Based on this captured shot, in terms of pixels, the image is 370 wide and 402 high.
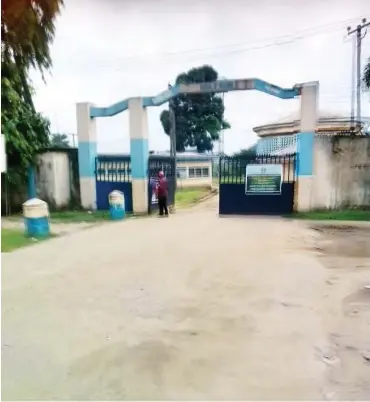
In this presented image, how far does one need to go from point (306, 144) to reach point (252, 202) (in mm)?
1206

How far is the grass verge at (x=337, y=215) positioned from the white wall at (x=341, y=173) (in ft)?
0.40

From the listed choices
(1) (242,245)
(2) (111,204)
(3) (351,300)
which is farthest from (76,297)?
(2) (111,204)

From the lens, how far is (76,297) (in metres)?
2.47

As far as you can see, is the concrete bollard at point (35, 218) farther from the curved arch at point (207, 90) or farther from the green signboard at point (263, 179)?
the green signboard at point (263, 179)

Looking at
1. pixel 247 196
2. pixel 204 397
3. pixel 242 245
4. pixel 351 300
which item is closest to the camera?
pixel 204 397

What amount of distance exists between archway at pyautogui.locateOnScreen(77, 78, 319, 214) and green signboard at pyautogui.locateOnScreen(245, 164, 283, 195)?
1.04ft

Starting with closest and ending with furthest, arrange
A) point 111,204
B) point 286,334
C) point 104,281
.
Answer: point 286,334 → point 104,281 → point 111,204

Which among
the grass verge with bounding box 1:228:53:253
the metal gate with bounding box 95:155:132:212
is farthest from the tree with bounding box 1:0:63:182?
the metal gate with bounding box 95:155:132:212

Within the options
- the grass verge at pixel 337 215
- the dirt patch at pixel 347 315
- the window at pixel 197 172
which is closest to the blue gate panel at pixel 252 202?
the grass verge at pixel 337 215

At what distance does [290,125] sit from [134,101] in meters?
4.16

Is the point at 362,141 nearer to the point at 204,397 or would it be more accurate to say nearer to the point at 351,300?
the point at 351,300

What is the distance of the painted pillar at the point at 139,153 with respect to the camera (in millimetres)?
6320

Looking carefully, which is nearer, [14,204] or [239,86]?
[14,204]

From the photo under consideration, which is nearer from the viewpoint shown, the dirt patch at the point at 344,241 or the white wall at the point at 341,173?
the dirt patch at the point at 344,241
